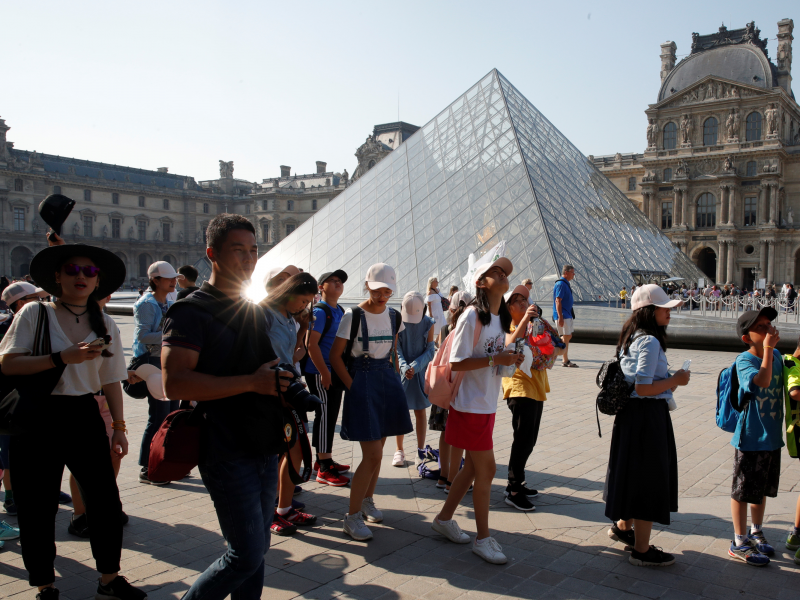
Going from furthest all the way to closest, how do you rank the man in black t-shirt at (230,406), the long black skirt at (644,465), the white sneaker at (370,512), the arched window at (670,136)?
the arched window at (670,136)
the white sneaker at (370,512)
the long black skirt at (644,465)
the man in black t-shirt at (230,406)

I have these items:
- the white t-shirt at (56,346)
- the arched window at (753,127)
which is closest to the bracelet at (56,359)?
the white t-shirt at (56,346)

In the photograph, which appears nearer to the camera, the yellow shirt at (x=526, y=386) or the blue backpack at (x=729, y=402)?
the blue backpack at (x=729, y=402)

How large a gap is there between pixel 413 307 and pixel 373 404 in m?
1.03

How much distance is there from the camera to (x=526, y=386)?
133 inches

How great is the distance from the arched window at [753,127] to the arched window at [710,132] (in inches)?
77.3

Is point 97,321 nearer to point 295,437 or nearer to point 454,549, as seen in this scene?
point 295,437

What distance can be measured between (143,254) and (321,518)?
61.8m

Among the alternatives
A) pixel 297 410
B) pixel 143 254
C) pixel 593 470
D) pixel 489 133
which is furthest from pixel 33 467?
pixel 143 254

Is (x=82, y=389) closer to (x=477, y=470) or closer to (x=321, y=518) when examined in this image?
(x=321, y=518)

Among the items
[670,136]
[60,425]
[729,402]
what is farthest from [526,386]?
[670,136]

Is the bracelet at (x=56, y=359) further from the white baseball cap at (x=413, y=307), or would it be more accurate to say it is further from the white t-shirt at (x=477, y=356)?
the white baseball cap at (x=413, y=307)

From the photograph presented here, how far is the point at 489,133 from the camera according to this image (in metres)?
18.2

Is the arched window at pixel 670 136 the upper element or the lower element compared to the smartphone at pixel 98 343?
upper

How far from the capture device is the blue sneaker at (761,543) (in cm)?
261
